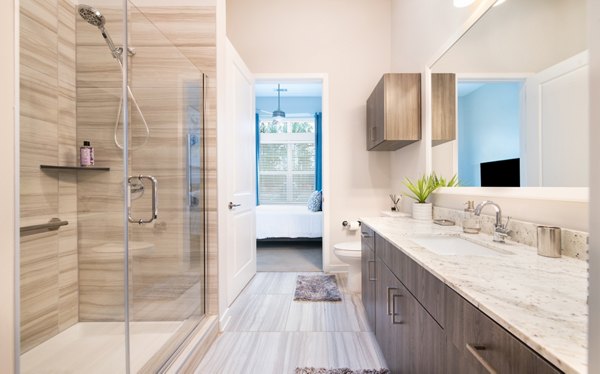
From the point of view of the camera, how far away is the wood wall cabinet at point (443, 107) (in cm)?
192

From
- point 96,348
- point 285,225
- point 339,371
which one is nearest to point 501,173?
point 339,371

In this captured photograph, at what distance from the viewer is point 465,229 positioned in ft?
5.08

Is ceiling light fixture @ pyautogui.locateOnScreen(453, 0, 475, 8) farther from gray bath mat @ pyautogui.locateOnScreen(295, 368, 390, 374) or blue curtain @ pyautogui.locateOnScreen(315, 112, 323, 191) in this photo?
blue curtain @ pyautogui.locateOnScreen(315, 112, 323, 191)

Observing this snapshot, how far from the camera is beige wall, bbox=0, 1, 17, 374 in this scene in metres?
0.87

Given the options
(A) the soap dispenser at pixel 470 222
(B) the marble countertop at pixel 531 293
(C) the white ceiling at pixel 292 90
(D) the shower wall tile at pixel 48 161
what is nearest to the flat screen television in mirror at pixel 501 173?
(A) the soap dispenser at pixel 470 222

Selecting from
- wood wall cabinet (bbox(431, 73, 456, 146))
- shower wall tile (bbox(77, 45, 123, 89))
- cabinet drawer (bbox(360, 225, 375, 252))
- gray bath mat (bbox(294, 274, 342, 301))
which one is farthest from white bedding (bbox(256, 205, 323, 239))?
shower wall tile (bbox(77, 45, 123, 89))

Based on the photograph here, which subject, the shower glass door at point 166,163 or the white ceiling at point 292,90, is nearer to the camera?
the shower glass door at point 166,163

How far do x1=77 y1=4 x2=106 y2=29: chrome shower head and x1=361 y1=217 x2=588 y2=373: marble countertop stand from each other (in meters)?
2.34

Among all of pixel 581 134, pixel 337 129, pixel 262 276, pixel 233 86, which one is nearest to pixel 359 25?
pixel 337 129

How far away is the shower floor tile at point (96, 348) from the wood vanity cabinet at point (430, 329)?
135 centimetres

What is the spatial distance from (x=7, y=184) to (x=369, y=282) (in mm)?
1938

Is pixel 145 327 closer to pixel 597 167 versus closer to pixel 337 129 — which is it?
pixel 597 167

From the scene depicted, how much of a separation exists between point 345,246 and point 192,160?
1580 mm

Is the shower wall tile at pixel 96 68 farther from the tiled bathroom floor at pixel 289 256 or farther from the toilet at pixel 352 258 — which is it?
the tiled bathroom floor at pixel 289 256
